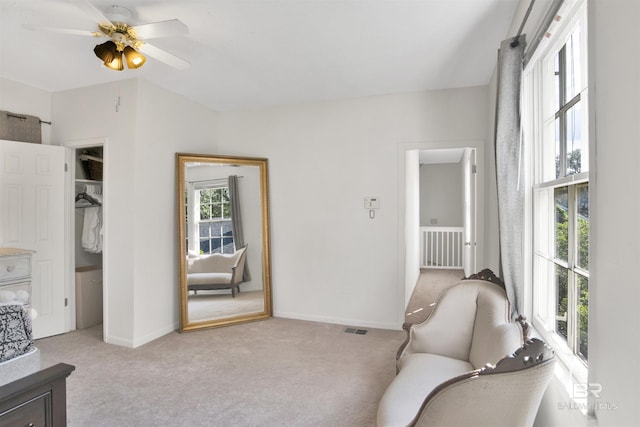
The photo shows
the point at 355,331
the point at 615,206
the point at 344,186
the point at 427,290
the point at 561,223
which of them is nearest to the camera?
the point at 615,206

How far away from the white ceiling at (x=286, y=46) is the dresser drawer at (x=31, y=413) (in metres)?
2.14

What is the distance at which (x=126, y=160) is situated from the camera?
3.25 metres

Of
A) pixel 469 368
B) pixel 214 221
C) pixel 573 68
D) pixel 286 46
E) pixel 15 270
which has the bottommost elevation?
pixel 469 368

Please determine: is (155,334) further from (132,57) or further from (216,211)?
(132,57)

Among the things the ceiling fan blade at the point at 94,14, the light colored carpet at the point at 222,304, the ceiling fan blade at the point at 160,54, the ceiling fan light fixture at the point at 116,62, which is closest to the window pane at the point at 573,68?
the ceiling fan blade at the point at 160,54

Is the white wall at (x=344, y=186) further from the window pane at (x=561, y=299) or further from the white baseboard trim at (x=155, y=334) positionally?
the window pane at (x=561, y=299)

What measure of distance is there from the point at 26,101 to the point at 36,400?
3385 millimetres

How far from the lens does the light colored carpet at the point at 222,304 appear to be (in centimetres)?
369

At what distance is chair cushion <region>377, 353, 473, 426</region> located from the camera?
1526 millimetres

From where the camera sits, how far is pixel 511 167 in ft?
6.24

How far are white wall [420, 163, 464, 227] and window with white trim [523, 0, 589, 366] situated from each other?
20.2 ft

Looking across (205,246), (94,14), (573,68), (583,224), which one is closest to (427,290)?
(205,246)

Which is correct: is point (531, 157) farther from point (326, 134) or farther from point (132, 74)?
point (132, 74)

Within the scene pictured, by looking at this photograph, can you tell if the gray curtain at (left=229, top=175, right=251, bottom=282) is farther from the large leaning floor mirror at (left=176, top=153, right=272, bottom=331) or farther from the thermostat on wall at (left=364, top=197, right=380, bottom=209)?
the thermostat on wall at (left=364, top=197, right=380, bottom=209)
